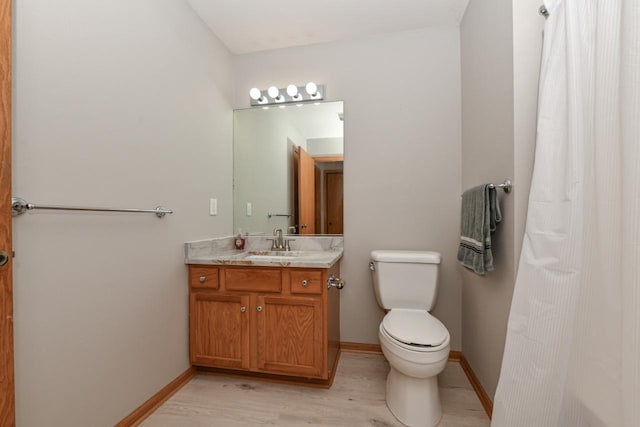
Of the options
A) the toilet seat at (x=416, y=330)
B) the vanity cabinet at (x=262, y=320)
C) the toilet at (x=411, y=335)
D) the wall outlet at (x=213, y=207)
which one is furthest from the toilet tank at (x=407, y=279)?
the wall outlet at (x=213, y=207)

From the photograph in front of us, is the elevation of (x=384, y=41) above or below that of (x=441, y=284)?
above

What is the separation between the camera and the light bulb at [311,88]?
2172mm

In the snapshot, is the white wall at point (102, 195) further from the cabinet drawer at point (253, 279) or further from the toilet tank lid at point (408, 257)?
the toilet tank lid at point (408, 257)

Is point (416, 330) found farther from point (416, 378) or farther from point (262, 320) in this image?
point (262, 320)

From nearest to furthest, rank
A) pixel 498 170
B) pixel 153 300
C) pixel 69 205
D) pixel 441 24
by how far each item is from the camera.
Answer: pixel 69 205, pixel 498 170, pixel 153 300, pixel 441 24

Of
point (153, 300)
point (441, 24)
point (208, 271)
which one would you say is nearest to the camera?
point (153, 300)

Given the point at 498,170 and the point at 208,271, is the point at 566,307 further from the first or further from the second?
the point at 208,271

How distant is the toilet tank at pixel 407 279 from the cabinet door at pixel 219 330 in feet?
2.95

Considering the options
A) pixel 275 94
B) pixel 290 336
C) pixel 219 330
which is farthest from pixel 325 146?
pixel 219 330

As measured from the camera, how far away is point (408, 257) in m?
1.88

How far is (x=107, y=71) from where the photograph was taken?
1267mm

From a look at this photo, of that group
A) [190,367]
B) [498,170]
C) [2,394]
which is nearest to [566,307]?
[498,170]

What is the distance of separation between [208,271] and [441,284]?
1648 millimetres

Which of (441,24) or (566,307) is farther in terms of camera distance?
(441,24)
